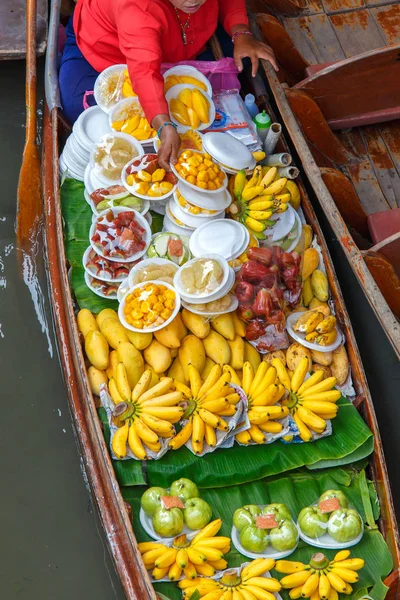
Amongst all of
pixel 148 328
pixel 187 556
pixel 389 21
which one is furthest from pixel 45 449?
pixel 389 21

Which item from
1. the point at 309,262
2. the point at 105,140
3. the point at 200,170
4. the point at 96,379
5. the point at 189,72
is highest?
the point at 189,72

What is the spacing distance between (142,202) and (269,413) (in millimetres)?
1387

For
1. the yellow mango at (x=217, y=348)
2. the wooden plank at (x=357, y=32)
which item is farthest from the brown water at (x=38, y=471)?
the wooden plank at (x=357, y=32)

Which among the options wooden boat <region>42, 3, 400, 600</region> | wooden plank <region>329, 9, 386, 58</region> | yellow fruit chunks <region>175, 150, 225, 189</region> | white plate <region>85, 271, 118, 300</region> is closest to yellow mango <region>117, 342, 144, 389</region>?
wooden boat <region>42, 3, 400, 600</region>

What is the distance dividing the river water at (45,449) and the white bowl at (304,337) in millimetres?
406

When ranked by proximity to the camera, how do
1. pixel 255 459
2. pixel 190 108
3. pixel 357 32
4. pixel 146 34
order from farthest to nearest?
pixel 357 32 → pixel 190 108 → pixel 146 34 → pixel 255 459

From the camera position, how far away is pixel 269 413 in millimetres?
3324

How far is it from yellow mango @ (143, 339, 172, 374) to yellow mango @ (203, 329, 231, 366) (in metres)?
0.21

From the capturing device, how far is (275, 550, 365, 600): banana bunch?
9.76 ft

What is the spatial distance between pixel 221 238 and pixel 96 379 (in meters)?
0.97

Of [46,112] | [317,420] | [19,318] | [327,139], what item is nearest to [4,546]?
[19,318]

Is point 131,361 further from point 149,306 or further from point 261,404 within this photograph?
point 261,404

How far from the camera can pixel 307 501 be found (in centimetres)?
334

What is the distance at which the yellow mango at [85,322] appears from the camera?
3654 mm
